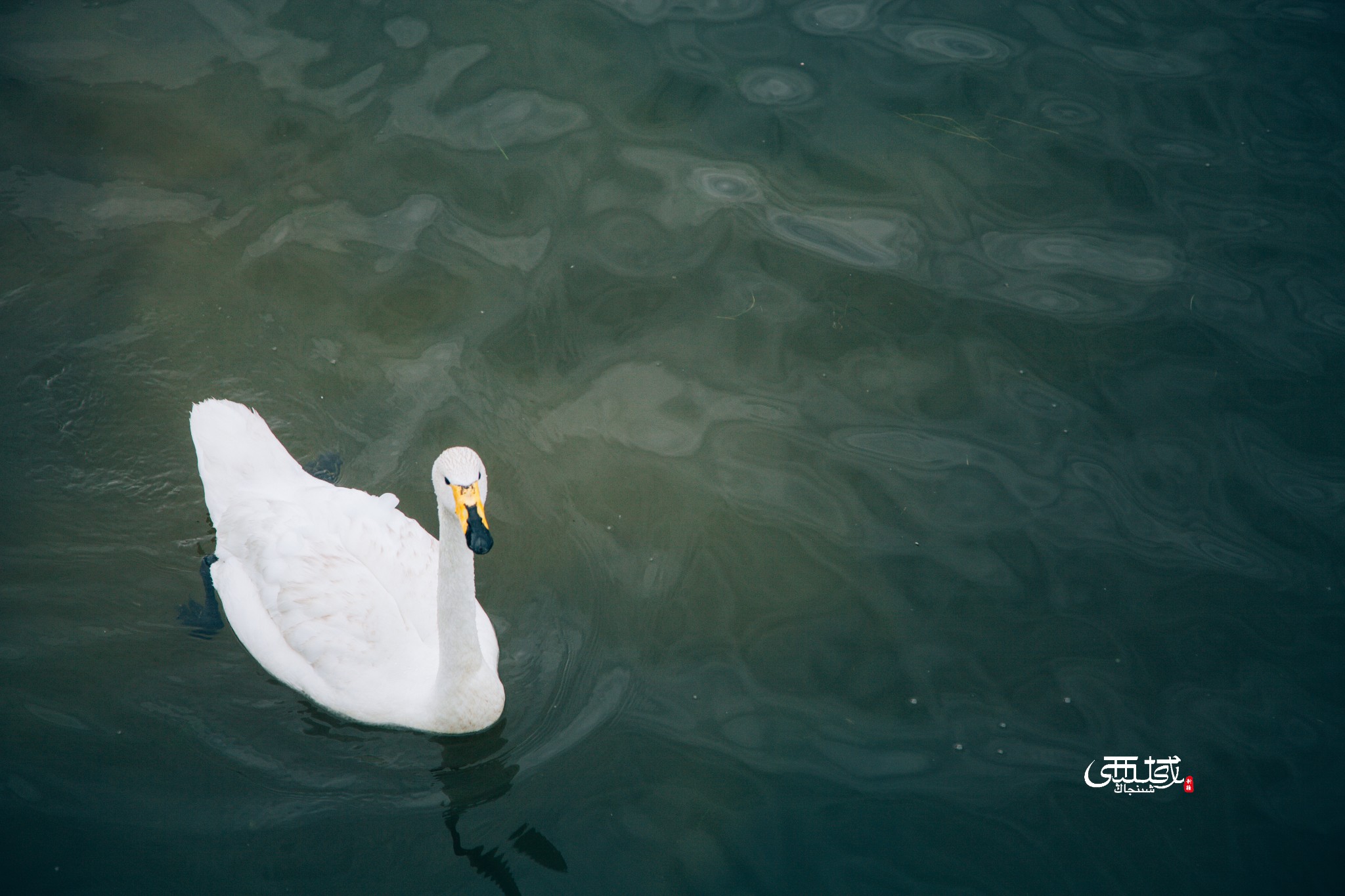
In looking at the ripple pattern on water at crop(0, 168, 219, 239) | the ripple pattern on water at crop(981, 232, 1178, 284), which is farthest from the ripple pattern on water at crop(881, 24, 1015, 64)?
the ripple pattern on water at crop(0, 168, 219, 239)

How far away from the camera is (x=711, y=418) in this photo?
736 cm

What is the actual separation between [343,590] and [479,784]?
1431mm

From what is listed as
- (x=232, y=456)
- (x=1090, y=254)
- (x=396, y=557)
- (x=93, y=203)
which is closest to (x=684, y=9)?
(x=1090, y=254)

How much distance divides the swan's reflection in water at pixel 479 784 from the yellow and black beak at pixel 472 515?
168 centimetres

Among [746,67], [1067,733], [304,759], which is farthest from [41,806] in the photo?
[746,67]

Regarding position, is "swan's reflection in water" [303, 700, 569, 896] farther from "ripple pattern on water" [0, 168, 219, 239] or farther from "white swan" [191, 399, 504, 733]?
"ripple pattern on water" [0, 168, 219, 239]

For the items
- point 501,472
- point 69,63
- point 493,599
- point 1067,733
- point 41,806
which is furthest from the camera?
point 69,63

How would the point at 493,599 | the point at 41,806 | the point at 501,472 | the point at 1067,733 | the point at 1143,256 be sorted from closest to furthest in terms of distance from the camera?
the point at 41,806 < the point at 1067,733 < the point at 493,599 < the point at 501,472 < the point at 1143,256

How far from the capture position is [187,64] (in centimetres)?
916

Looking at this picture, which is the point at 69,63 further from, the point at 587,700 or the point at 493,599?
the point at 587,700

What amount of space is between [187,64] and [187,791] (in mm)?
6949

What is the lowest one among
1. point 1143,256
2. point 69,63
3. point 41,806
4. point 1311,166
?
point 41,806

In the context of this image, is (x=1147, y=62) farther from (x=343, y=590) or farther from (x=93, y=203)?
(x=93, y=203)

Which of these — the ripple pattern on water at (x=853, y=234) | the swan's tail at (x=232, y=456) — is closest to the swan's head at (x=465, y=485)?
the swan's tail at (x=232, y=456)
